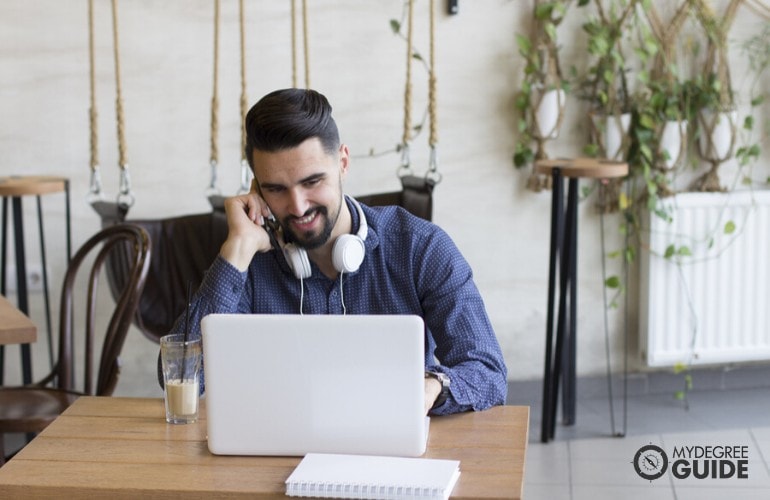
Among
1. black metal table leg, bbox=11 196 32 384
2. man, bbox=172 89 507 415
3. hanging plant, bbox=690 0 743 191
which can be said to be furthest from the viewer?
hanging plant, bbox=690 0 743 191

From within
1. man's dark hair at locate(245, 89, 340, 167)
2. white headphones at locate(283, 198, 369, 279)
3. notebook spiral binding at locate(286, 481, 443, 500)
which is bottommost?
notebook spiral binding at locate(286, 481, 443, 500)

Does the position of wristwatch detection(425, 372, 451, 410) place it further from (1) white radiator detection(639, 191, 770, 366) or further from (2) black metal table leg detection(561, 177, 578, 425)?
(1) white radiator detection(639, 191, 770, 366)

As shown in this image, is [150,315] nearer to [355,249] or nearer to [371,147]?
[371,147]

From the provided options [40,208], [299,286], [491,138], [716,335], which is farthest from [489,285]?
[299,286]

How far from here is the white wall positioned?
136 inches

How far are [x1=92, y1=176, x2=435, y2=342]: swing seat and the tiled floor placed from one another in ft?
2.90

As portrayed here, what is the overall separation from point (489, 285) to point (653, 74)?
884 millimetres

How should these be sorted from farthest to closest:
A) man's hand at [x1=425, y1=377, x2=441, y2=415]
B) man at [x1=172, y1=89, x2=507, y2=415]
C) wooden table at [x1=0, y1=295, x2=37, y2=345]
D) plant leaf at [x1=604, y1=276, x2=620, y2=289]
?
plant leaf at [x1=604, y1=276, x2=620, y2=289] → wooden table at [x1=0, y1=295, x2=37, y2=345] → man at [x1=172, y1=89, x2=507, y2=415] → man's hand at [x1=425, y1=377, x2=441, y2=415]

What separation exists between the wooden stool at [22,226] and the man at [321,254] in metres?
1.29

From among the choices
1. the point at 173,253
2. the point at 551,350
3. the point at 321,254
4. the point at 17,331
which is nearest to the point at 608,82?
the point at 551,350

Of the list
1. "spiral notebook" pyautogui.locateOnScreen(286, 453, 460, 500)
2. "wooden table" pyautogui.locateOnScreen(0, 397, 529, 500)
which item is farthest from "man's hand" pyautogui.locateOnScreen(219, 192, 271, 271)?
"spiral notebook" pyautogui.locateOnScreen(286, 453, 460, 500)

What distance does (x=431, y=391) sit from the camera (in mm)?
1604

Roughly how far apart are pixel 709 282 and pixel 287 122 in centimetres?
221

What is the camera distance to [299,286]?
1.99m
